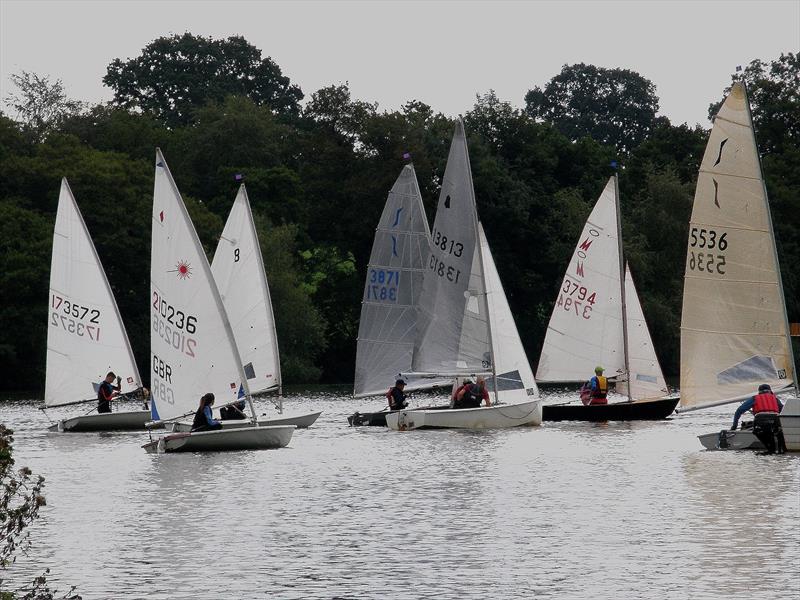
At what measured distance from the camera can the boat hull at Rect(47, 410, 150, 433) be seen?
46750 millimetres

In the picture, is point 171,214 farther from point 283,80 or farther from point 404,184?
point 283,80

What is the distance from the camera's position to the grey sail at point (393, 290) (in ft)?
166

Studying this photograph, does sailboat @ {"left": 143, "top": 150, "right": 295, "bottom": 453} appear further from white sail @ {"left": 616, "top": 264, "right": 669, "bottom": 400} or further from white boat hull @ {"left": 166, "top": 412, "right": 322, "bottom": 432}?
white sail @ {"left": 616, "top": 264, "right": 669, "bottom": 400}

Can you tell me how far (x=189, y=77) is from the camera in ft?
400

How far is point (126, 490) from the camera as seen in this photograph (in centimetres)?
2881

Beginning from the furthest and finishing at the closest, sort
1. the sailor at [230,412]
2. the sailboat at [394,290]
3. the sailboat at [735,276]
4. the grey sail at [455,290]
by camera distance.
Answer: the sailboat at [394,290] < the grey sail at [455,290] < the sailor at [230,412] < the sailboat at [735,276]

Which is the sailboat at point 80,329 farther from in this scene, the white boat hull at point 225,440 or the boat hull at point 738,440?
the boat hull at point 738,440

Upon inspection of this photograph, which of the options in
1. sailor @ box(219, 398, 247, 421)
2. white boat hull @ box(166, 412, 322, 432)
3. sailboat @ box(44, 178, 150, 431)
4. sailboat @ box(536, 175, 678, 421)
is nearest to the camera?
white boat hull @ box(166, 412, 322, 432)

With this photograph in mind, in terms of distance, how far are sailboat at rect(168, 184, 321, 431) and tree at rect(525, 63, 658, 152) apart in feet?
310

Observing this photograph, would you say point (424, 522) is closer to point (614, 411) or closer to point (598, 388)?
point (614, 411)

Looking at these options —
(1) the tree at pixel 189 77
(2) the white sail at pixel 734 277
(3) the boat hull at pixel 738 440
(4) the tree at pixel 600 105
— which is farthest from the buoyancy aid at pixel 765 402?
(4) the tree at pixel 600 105

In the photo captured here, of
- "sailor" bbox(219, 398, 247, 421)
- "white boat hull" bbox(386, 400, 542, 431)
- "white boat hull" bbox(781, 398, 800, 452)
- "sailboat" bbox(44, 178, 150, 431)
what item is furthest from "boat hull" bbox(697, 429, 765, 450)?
"sailboat" bbox(44, 178, 150, 431)

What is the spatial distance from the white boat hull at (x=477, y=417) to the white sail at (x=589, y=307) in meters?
6.91

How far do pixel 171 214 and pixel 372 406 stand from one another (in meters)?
28.8
